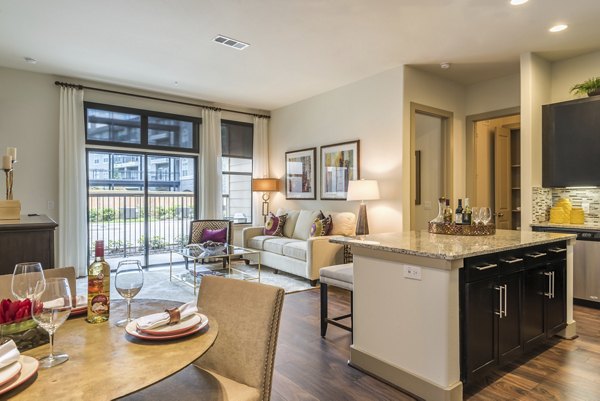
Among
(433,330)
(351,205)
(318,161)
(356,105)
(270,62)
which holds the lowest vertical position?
(433,330)

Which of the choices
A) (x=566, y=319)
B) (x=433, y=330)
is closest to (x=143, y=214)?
(x=433, y=330)

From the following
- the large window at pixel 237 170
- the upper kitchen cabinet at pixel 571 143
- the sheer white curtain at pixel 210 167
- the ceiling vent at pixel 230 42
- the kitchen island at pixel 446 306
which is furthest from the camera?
the large window at pixel 237 170

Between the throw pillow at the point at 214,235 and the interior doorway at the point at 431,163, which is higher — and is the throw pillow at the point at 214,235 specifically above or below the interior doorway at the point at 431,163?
below

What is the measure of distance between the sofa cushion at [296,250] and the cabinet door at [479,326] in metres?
3.09

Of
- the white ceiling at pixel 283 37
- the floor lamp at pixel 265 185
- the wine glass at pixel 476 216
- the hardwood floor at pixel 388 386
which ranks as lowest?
the hardwood floor at pixel 388 386

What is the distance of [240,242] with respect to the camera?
7332 millimetres

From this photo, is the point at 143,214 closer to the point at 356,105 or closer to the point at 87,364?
the point at 356,105

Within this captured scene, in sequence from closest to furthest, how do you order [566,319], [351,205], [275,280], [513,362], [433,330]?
[433,330] < [513,362] < [566,319] < [275,280] < [351,205]

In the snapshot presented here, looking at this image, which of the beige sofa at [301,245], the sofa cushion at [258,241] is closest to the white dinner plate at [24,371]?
the beige sofa at [301,245]

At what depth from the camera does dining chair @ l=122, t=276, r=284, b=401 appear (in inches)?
54.9

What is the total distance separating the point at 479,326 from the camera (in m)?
2.31

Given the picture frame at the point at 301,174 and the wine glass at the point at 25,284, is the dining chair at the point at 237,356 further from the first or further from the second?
the picture frame at the point at 301,174

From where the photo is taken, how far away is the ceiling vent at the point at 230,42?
13.4 feet

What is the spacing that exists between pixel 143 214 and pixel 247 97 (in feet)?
9.12
